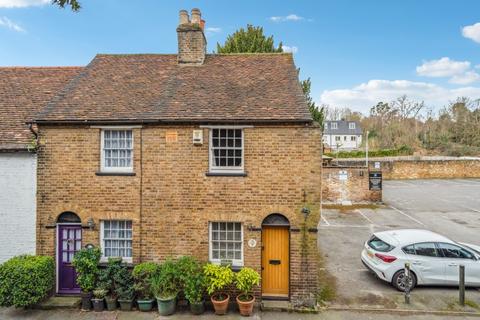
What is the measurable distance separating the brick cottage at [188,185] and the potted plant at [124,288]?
55 centimetres

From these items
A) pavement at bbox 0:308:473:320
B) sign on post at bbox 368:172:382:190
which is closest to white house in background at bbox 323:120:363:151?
sign on post at bbox 368:172:382:190

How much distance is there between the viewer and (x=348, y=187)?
73.7 ft

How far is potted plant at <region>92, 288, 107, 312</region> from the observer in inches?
337

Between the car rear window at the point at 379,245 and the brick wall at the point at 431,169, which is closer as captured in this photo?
the car rear window at the point at 379,245

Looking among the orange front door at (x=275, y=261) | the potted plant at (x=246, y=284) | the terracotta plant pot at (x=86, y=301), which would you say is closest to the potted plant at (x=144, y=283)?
the terracotta plant pot at (x=86, y=301)

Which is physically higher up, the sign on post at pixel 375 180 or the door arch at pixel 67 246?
the sign on post at pixel 375 180

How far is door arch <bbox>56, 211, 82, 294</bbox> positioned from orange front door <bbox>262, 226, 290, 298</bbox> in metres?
5.88

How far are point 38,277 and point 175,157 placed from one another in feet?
16.7

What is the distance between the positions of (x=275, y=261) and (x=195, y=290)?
2.50m

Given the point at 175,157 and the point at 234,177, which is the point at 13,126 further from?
the point at 234,177

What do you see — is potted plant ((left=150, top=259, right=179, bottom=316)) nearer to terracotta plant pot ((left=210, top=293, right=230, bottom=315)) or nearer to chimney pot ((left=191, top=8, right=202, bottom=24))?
terracotta plant pot ((left=210, top=293, right=230, bottom=315))

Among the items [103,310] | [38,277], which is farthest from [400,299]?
[38,277]

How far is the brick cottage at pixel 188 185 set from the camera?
8820 mm

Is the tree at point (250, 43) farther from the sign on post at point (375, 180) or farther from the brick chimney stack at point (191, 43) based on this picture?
the brick chimney stack at point (191, 43)
